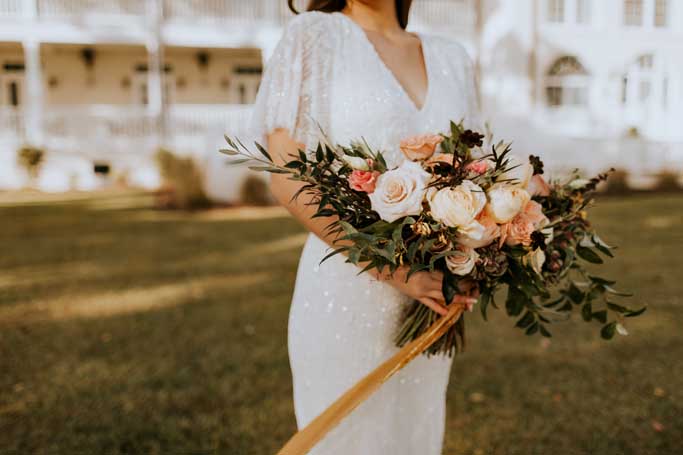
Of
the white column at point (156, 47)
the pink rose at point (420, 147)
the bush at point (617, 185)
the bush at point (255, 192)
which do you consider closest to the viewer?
the pink rose at point (420, 147)

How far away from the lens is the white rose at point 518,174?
148 cm

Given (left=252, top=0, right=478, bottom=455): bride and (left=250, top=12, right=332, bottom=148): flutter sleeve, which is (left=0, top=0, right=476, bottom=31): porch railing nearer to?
(left=252, top=0, right=478, bottom=455): bride

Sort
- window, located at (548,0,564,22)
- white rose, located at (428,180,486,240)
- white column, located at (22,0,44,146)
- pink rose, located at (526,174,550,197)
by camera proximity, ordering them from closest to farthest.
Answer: white rose, located at (428,180,486,240) < pink rose, located at (526,174,550,197) < white column, located at (22,0,44,146) < window, located at (548,0,564,22)

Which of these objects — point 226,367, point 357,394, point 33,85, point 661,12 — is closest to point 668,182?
point 661,12

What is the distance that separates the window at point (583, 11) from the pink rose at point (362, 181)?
1992cm

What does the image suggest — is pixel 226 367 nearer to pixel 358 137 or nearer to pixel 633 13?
pixel 358 137

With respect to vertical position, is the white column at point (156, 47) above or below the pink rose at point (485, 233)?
above

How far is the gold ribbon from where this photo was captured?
1.47 m

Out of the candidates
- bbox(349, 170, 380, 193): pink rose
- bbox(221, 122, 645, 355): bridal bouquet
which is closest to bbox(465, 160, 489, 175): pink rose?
bbox(221, 122, 645, 355): bridal bouquet

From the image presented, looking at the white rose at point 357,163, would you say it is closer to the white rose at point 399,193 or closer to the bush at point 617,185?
the white rose at point 399,193

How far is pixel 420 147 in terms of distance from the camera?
1451 millimetres

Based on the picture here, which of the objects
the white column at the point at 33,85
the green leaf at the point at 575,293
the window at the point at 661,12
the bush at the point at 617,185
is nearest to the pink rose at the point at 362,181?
the green leaf at the point at 575,293

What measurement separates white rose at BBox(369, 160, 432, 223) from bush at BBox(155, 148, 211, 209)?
1100 centimetres

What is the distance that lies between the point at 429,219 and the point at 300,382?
79 centimetres
